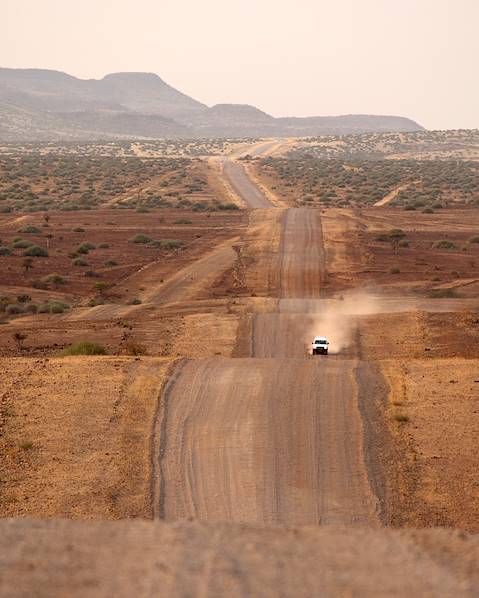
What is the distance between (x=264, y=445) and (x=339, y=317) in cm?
2361

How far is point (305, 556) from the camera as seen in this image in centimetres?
→ 724

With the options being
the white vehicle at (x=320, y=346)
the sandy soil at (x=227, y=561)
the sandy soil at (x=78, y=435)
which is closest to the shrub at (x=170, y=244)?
the white vehicle at (x=320, y=346)

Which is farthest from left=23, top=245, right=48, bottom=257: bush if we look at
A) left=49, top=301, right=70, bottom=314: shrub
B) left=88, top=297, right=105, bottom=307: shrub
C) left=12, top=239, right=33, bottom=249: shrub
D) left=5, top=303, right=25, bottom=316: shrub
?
left=5, top=303, right=25, bottom=316: shrub

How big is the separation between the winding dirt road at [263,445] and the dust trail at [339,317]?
10.2 m

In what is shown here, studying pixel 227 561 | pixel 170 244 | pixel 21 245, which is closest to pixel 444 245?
pixel 170 244

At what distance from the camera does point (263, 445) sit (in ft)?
72.2

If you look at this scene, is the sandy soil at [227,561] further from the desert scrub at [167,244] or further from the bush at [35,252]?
the desert scrub at [167,244]

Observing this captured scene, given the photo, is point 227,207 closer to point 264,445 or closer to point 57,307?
point 57,307

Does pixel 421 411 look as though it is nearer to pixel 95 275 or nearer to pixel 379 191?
pixel 95 275

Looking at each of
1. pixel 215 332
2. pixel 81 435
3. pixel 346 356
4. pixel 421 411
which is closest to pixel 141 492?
pixel 81 435

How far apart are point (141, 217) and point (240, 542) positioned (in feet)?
274

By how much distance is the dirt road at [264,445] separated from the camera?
61.0ft

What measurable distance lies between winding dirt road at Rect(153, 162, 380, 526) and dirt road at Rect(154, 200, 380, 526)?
0.02 metres

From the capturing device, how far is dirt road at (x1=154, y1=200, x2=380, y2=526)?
61.0 feet
